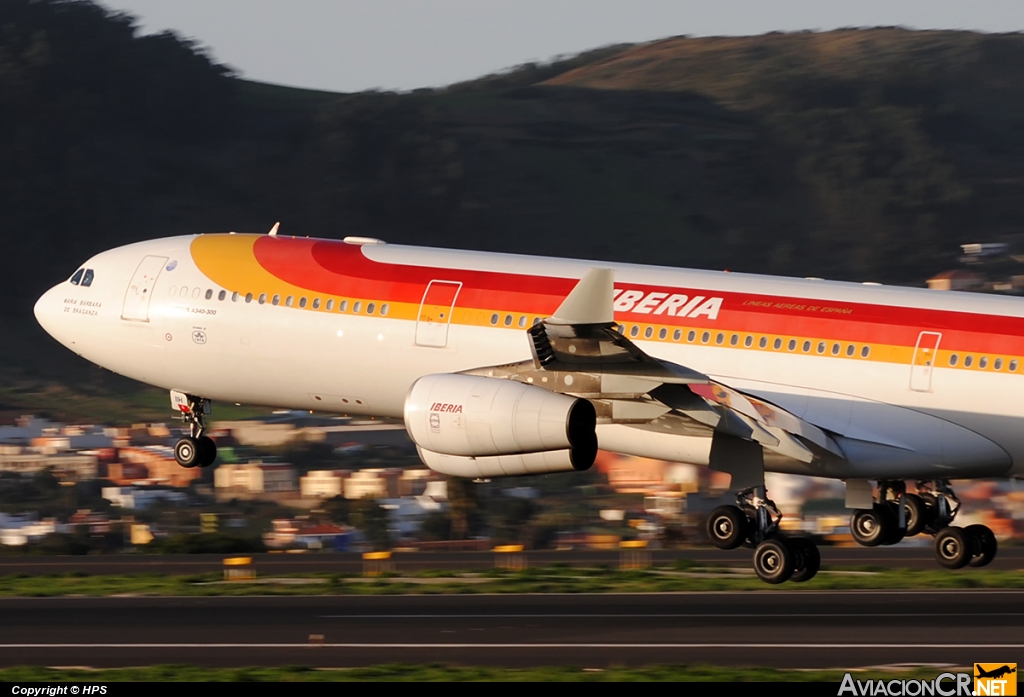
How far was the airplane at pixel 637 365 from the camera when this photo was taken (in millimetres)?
26047

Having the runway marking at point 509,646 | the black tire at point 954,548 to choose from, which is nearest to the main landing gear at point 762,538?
the runway marking at point 509,646

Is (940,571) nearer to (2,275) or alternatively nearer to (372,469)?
(372,469)

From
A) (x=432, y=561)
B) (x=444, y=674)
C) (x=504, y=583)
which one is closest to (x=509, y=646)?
(x=444, y=674)

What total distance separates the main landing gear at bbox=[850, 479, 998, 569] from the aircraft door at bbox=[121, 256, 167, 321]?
1430 centimetres

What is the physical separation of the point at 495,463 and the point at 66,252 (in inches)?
4181

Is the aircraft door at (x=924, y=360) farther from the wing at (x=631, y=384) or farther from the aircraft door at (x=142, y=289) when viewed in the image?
the aircraft door at (x=142, y=289)

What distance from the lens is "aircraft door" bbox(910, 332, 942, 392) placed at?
27.1 m

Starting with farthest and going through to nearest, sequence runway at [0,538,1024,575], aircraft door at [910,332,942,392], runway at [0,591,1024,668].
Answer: runway at [0,538,1024,575] → aircraft door at [910,332,942,392] → runway at [0,591,1024,668]

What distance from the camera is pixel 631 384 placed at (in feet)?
86.4

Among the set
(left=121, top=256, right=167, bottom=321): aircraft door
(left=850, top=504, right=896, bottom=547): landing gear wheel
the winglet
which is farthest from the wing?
(left=121, top=256, right=167, bottom=321): aircraft door

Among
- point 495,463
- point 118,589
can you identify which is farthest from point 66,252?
point 495,463

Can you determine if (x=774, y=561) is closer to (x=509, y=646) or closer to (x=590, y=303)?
(x=509, y=646)

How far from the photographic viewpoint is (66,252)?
128 meters

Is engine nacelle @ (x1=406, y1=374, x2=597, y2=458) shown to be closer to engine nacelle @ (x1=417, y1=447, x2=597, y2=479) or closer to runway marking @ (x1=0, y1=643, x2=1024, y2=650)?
engine nacelle @ (x1=417, y1=447, x2=597, y2=479)
